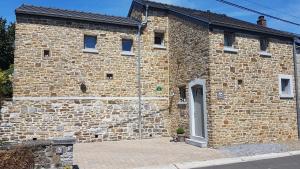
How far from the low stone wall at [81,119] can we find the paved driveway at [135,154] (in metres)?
0.94

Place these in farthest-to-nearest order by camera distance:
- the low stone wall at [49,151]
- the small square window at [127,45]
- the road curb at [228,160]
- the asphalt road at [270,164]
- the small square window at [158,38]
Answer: the small square window at [158,38] → the small square window at [127,45] → the road curb at [228,160] → the asphalt road at [270,164] → the low stone wall at [49,151]

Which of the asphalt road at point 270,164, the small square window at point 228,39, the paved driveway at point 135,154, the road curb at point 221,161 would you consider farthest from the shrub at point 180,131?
the asphalt road at point 270,164

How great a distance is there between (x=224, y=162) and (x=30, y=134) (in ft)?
27.8

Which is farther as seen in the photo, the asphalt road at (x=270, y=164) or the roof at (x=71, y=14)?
the roof at (x=71, y=14)

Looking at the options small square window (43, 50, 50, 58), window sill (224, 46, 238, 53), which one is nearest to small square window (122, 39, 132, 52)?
small square window (43, 50, 50, 58)

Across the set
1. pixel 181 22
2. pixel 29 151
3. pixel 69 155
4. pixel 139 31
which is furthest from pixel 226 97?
pixel 29 151

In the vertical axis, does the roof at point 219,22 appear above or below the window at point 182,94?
above

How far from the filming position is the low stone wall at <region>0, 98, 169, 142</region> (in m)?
14.5

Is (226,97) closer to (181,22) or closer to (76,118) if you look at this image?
(181,22)

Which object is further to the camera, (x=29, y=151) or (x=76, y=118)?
(x=76, y=118)

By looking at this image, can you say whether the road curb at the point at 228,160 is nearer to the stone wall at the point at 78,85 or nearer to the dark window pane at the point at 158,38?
the stone wall at the point at 78,85

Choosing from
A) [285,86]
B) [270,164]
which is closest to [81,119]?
[270,164]

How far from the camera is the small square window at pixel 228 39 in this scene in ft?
48.5

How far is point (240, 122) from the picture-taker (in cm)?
1412
